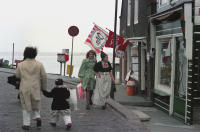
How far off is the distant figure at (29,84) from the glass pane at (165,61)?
5682 millimetres

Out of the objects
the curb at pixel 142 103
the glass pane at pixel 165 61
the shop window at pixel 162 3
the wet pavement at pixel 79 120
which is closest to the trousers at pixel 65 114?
the wet pavement at pixel 79 120

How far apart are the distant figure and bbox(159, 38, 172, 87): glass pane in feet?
18.6

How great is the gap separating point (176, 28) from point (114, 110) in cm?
304

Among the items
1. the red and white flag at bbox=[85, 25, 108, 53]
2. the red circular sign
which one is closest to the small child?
the red and white flag at bbox=[85, 25, 108, 53]

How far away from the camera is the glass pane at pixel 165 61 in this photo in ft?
41.2

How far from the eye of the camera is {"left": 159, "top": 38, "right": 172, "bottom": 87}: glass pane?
1255cm

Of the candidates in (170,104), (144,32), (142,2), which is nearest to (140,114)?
(170,104)

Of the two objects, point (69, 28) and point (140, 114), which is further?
point (69, 28)

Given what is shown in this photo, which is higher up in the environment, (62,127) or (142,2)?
(142,2)

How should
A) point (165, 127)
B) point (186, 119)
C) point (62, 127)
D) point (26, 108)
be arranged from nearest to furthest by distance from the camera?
point (26, 108)
point (62, 127)
point (165, 127)
point (186, 119)

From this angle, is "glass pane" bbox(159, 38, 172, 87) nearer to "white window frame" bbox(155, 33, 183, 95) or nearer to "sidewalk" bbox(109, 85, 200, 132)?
"white window frame" bbox(155, 33, 183, 95)

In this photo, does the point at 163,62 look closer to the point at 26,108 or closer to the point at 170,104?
the point at 170,104

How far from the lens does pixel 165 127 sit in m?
9.62

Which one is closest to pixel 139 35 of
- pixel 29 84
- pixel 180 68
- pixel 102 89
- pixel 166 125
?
pixel 180 68
